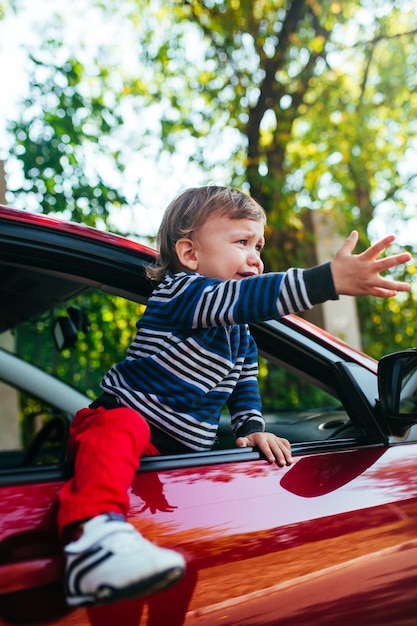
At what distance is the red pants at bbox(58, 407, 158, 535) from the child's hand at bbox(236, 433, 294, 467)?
0.31 meters

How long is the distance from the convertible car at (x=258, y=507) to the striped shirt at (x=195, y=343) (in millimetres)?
111

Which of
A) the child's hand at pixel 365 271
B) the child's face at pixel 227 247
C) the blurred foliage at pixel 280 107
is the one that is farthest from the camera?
the blurred foliage at pixel 280 107

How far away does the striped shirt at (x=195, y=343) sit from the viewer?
1667 mm

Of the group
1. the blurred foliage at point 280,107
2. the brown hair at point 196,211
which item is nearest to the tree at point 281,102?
the blurred foliage at point 280,107

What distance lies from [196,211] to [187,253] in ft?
0.47

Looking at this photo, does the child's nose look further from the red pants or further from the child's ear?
the red pants

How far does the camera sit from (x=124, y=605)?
125 cm

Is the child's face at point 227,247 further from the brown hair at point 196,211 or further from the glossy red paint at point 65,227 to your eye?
the glossy red paint at point 65,227

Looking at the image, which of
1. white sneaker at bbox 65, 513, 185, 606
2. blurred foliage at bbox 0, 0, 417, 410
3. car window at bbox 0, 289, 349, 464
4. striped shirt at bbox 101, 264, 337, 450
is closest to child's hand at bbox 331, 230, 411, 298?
striped shirt at bbox 101, 264, 337, 450

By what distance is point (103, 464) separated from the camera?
1.37 metres

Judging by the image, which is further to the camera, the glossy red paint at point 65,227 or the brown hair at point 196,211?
the brown hair at point 196,211

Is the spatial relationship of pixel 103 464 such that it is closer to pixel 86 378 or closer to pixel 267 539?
pixel 267 539

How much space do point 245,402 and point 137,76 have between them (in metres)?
6.85

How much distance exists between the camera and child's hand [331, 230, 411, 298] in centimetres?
155
